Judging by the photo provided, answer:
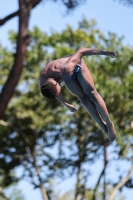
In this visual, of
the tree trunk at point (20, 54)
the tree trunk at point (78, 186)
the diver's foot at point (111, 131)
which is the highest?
the diver's foot at point (111, 131)

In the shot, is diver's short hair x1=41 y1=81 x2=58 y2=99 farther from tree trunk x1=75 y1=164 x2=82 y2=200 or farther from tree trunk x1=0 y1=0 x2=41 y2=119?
Result: tree trunk x1=75 y1=164 x2=82 y2=200

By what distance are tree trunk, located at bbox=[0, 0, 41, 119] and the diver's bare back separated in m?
7.18

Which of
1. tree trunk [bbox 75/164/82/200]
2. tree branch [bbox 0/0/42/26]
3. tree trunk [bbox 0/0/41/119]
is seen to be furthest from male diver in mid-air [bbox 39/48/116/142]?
tree trunk [bbox 75/164/82/200]

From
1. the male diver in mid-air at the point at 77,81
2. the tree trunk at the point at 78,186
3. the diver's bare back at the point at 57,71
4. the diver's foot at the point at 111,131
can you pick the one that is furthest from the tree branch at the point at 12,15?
the diver's bare back at the point at 57,71

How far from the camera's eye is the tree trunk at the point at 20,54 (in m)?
13.3

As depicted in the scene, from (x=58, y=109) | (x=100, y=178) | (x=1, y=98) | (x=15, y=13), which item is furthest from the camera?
(x=58, y=109)

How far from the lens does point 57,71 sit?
240 inches

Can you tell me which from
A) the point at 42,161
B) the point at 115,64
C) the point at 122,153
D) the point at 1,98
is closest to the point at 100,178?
the point at 122,153

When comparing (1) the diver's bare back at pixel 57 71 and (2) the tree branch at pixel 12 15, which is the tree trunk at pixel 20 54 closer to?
(2) the tree branch at pixel 12 15

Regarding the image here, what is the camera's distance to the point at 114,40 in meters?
17.9

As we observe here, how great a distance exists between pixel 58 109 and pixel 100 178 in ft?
10.2

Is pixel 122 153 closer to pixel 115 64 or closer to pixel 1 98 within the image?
pixel 115 64

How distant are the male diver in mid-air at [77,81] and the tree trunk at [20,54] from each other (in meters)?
6.50

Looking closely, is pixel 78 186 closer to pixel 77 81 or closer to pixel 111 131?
pixel 111 131
